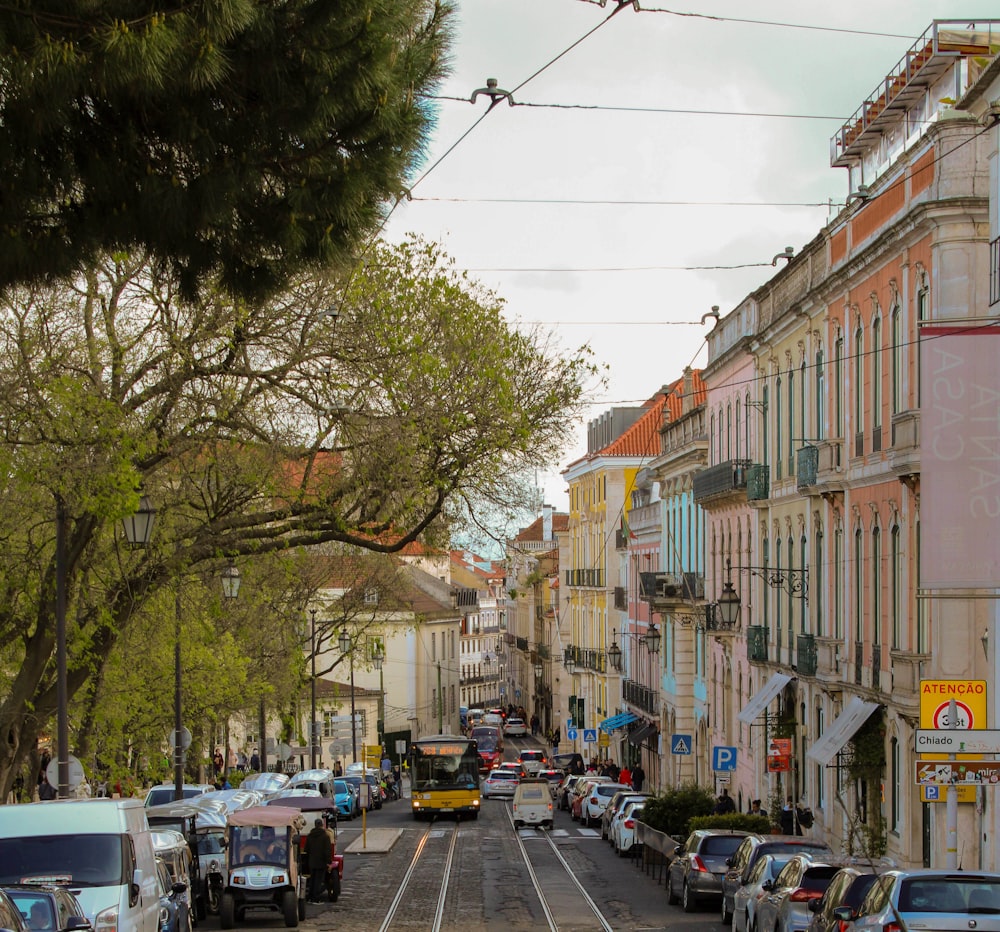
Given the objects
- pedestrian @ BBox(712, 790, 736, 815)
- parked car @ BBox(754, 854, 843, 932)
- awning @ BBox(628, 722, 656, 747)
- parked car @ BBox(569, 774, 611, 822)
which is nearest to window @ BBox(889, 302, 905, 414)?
parked car @ BBox(754, 854, 843, 932)

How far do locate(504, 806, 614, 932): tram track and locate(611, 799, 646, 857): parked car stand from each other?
1507 mm

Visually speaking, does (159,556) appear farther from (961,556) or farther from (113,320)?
(961,556)

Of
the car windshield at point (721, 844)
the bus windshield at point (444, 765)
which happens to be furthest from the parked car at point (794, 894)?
the bus windshield at point (444, 765)

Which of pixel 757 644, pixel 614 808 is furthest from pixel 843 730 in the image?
pixel 614 808

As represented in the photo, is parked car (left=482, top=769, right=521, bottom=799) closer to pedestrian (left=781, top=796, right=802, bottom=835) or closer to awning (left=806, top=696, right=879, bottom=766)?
pedestrian (left=781, top=796, right=802, bottom=835)

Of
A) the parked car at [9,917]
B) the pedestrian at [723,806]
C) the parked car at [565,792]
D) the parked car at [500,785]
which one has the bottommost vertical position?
the parked car at [500,785]

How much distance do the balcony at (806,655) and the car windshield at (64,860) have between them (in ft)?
70.6

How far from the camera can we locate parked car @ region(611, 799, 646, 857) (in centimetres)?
3884

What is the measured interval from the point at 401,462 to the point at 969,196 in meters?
10.5

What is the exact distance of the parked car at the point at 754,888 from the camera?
2122 centimetres

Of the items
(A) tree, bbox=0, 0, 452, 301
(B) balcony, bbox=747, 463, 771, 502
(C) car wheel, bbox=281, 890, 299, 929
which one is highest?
(A) tree, bbox=0, 0, 452, 301

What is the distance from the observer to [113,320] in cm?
2297

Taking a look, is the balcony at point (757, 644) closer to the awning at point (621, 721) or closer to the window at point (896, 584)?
the window at point (896, 584)

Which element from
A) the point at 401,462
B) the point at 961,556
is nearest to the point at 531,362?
the point at 401,462
